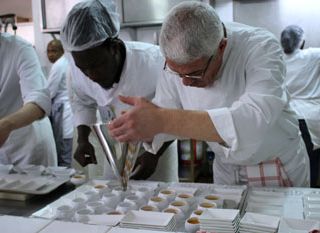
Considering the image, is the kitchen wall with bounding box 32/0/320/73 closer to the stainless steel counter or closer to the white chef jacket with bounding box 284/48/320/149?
the white chef jacket with bounding box 284/48/320/149

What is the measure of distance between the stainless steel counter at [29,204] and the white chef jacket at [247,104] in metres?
0.38

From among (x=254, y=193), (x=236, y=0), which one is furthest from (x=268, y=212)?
(x=236, y=0)

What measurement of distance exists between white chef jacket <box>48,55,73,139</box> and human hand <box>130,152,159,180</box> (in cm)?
217

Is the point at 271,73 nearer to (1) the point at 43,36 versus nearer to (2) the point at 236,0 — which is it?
(2) the point at 236,0

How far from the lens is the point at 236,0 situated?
342 centimetres

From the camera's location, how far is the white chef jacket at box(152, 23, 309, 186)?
38.5 inches

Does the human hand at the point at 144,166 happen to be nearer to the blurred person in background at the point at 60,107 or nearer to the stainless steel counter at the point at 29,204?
the stainless steel counter at the point at 29,204

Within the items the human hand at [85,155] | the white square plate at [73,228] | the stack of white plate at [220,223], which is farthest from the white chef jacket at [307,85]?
the white square plate at [73,228]

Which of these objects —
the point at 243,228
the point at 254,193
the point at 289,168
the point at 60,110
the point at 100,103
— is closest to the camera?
the point at 243,228

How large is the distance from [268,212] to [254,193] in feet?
0.44

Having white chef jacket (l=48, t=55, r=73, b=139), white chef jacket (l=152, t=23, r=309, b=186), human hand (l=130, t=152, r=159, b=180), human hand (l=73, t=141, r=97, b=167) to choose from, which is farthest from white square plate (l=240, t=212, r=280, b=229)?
white chef jacket (l=48, t=55, r=73, b=139)

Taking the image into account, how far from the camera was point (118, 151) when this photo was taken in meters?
1.18

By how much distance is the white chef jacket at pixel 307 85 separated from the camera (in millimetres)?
3020

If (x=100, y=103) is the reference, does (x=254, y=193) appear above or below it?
below
